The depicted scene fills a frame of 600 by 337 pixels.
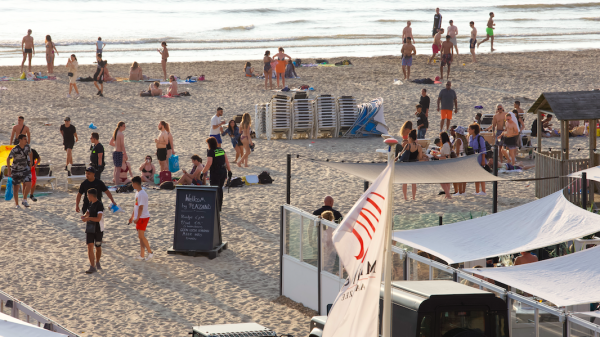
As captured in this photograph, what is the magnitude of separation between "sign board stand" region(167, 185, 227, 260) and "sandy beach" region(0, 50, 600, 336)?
21 cm

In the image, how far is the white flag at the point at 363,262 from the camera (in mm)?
4074

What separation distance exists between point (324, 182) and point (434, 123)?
6625 mm

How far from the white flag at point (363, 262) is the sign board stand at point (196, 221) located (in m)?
5.98

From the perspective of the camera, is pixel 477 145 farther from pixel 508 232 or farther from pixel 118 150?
pixel 118 150

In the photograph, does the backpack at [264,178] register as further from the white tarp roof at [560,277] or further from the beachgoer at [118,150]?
the white tarp roof at [560,277]

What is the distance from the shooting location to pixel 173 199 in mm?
13445

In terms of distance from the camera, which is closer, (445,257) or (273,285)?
(445,257)

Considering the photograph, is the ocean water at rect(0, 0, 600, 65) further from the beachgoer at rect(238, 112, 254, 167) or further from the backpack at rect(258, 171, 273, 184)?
the backpack at rect(258, 171, 273, 184)

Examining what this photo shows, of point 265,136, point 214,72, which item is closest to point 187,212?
point 265,136

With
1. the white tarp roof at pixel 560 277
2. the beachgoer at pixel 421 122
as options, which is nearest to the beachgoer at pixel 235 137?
the beachgoer at pixel 421 122

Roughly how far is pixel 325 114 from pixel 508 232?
11.2 meters

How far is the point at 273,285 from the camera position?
9.26 meters

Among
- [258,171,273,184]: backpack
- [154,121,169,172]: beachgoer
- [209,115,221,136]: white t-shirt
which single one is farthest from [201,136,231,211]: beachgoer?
[209,115,221,136]: white t-shirt

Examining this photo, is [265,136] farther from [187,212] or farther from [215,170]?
[187,212]
